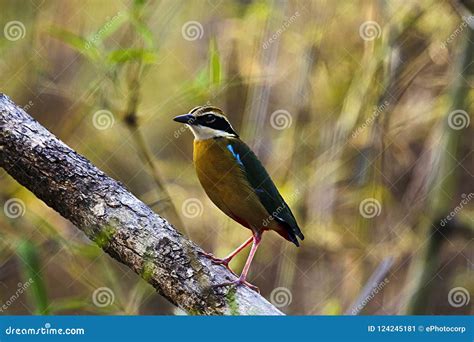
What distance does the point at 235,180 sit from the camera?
3.63 m

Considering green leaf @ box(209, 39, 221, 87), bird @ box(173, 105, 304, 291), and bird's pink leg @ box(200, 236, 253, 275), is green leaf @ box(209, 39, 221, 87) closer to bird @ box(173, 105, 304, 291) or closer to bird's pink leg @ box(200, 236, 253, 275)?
bird @ box(173, 105, 304, 291)

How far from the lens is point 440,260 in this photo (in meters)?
3.33

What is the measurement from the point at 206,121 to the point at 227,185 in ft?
1.11

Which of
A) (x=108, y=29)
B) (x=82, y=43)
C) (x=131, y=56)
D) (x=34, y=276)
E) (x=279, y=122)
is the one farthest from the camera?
(x=279, y=122)

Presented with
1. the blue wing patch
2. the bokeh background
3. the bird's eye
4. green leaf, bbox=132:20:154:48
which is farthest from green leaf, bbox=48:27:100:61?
the blue wing patch

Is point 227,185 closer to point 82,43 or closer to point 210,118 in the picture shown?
point 210,118

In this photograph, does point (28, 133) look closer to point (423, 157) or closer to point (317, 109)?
point (317, 109)

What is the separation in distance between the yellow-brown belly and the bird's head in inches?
1.4

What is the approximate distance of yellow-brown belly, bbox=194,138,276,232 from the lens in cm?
361

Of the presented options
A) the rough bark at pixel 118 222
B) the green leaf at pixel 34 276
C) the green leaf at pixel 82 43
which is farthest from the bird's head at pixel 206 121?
the green leaf at pixel 34 276

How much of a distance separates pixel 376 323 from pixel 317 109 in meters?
1.16

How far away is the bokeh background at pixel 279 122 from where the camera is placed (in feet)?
12.2

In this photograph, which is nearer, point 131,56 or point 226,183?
point 131,56

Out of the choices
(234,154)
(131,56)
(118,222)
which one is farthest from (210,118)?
(118,222)
